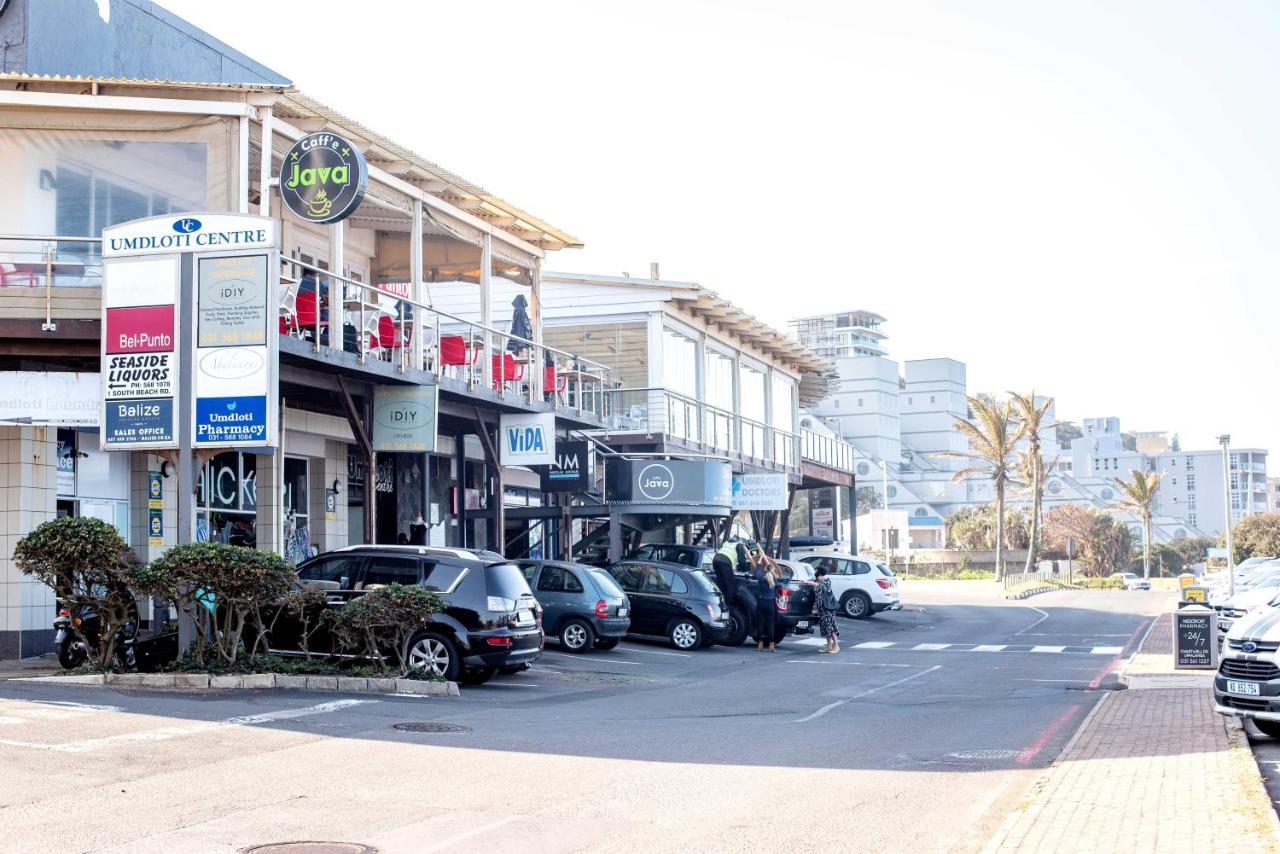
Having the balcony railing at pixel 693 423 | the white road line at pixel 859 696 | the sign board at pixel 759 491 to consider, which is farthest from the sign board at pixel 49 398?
the sign board at pixel 759 491

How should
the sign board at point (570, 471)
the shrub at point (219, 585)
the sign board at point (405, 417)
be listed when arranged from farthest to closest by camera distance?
the sign board at point (570, 471) < the sign board at point (405, 417) < the shrub at point (219, 585)

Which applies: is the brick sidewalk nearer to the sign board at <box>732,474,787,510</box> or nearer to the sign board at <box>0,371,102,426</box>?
the sign board at <box>0,371,102,426</box>

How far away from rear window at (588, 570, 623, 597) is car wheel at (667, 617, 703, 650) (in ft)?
7.16

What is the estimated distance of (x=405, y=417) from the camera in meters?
21.7

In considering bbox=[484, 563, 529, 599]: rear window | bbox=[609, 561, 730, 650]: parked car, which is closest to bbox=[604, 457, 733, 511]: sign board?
bbox=[609, 561, 730, 650]: parked car

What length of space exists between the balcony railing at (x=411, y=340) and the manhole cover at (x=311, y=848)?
11.0 m

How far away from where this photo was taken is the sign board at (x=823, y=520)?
49812 mm

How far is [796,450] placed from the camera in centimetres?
4394

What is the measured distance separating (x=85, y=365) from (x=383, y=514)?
891cm

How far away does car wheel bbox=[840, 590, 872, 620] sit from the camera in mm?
35469

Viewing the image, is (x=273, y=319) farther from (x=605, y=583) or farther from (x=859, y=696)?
(x=859, y=696)

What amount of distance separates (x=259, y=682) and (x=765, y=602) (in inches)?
464

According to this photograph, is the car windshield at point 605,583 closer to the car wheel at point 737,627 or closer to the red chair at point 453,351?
the car wheel at point 737,627

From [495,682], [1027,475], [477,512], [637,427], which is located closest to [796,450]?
[637,427]
